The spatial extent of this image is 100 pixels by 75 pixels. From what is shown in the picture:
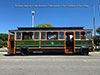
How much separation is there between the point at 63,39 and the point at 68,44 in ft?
3.63

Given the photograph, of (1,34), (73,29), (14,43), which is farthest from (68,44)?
(1,34)

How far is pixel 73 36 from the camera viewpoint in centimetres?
1159

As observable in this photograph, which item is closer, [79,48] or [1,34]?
[79,48]

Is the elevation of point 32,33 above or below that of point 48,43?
above

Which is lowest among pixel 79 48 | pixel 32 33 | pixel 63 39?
pixel 79 48
